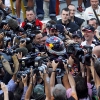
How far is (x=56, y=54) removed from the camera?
27.0 ft

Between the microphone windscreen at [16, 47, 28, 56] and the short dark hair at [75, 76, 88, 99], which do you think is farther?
the microphone windscreen at [16, 47, 28, 56]

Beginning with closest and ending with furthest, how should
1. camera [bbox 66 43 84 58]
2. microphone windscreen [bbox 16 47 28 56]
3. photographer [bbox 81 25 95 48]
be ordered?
1. camera [bbox 66 43 84 58]
2. microphone windscreen [bbox 16 47 28 56]
3. photographer [bbox 81 25 95 48]

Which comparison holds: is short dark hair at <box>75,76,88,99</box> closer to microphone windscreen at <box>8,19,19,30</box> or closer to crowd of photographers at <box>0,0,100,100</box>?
Answer: crowd of photographers at <box>0,0,100,100</box>

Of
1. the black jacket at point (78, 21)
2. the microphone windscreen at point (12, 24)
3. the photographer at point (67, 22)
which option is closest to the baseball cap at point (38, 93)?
the microphone windscreen at point (12, 24)

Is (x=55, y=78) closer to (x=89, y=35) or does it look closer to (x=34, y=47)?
(x=34, y=47)

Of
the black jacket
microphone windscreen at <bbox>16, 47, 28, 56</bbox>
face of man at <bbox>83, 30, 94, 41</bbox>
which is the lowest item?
the black jacket

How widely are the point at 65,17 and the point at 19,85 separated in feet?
13.2

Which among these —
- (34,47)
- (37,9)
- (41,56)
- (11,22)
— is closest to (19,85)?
(41,56)

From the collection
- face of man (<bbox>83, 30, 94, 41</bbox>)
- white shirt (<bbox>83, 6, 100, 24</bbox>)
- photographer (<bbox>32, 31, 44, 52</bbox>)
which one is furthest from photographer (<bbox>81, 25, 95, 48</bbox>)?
white shirt (<bbox>83, 6, 100, 24</bbox>)

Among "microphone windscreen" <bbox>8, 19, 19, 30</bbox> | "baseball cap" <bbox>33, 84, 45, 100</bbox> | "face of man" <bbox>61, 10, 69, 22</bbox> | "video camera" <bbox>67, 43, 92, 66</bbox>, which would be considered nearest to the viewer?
"baseball cap" <bbox>33, 84, 45, 100</bbox>

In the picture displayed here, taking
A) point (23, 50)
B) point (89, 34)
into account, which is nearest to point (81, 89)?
point (23, 50)

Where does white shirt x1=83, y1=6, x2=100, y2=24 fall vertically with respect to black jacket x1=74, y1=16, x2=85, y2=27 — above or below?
above

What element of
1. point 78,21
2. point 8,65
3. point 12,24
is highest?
point 12,24

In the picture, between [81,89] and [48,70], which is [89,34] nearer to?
[48,70]
